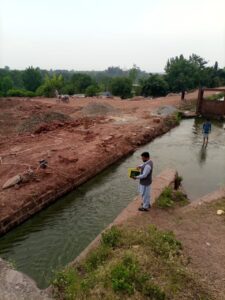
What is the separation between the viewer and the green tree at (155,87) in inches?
1726

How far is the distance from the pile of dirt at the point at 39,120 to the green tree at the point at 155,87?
74.2 feet

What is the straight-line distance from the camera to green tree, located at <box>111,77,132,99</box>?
50812 mm

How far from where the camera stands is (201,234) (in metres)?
7.81

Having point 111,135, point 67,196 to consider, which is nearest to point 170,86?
point 111,135

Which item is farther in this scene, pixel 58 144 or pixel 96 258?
pixel 58 144

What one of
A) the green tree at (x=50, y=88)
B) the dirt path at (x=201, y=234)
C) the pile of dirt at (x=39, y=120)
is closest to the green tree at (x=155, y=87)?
the green tree at (x=50, y=88)

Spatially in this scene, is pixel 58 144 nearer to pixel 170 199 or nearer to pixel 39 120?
pixel 39 120

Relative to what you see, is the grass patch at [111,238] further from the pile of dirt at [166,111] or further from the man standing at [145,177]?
the pile of dirt at [166,111]

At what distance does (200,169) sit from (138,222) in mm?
7108

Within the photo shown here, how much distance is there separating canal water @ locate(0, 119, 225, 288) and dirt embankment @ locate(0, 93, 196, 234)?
45 centimetres

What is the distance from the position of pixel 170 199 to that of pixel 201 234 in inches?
84.5

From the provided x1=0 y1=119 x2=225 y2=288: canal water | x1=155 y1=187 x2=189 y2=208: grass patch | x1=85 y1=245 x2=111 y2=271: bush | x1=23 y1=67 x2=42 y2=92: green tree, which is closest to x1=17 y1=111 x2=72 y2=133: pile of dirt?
x1=0 y1=119 x2=225 y2=288: canal water

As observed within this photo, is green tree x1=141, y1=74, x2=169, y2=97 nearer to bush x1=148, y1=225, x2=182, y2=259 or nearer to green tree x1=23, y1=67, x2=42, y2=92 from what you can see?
green tree x1=23, y1=67, x2=42, y2=92

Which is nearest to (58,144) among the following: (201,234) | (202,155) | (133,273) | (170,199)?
(202,155)
